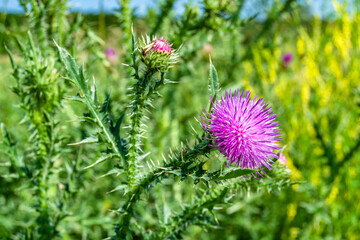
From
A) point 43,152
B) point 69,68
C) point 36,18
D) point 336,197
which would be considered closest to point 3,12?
point 36,18

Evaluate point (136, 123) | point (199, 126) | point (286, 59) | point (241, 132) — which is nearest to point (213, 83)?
point (241, 132)

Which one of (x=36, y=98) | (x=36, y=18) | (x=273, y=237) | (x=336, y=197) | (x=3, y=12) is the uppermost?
(x=3, y=12)

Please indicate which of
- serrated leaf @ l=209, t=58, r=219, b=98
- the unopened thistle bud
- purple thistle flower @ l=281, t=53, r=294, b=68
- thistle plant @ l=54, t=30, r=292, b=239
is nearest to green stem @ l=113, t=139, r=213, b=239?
thistle plant @ l=54, t=30, r=292, b=239

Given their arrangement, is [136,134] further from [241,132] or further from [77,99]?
[241,132]

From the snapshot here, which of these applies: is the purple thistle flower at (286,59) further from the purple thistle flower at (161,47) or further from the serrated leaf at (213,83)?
the purple thistle flower at (161,47)

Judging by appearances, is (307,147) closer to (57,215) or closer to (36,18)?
(57,215)

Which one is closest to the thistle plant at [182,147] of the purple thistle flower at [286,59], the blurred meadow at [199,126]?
the blurred meadow at [199,126]

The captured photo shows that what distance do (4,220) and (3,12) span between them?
1446 mm

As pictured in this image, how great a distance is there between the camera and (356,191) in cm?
265

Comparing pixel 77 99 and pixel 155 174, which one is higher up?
pixel 77 99

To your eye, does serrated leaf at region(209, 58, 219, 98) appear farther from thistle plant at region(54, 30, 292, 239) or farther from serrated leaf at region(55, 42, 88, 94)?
serrated leaf at region(55, 42, 88, 94)

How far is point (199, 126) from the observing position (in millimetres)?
1854

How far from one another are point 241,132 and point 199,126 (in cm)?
83

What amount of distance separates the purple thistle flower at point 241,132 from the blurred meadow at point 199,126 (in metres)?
0.42
